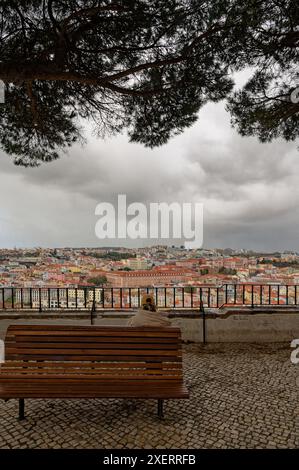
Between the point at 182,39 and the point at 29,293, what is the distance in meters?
5.44

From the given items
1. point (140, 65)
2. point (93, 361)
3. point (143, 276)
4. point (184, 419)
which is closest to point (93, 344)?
point (93, 361)

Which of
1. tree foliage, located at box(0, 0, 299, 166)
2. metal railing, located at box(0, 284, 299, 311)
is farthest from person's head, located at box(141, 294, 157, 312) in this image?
tree foliage, located at box(0, 0, 299, 166)

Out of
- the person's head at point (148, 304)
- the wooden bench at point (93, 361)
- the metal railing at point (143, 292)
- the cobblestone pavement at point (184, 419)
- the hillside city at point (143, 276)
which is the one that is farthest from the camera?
the hillside city at point (143, 276)

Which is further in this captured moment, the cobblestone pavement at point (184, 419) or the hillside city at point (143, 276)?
the hillside city at point (143, 276)

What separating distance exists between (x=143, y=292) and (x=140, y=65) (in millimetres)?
4058

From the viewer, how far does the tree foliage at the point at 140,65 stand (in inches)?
172

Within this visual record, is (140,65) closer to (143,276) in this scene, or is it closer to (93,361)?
(143,276)

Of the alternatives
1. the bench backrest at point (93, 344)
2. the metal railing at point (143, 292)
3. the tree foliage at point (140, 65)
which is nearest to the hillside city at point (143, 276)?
the metal railing at point (143, 292)

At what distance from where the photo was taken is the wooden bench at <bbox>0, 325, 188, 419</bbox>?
10.2 ft

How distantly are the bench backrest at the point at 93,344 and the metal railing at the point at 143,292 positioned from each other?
9.94 feet

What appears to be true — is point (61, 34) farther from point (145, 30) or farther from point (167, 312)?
point (167, 312)

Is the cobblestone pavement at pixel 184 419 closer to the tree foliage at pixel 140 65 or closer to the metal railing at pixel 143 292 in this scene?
the metal railing at pixel 143 292

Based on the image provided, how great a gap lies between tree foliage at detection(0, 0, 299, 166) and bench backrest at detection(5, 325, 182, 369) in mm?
3204
